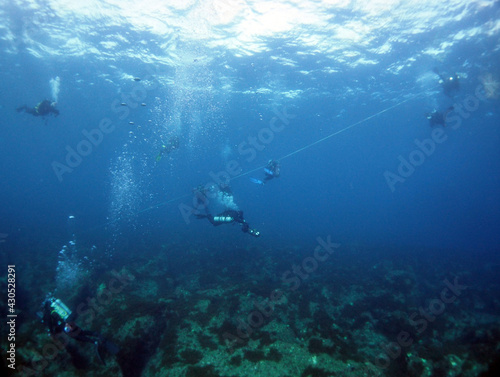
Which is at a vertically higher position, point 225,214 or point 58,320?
point 225,214

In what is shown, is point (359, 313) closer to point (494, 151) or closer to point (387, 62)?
point (387, 62)

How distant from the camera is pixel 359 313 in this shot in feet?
30.1

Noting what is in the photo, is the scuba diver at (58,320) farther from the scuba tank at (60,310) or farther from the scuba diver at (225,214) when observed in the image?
the scuba diver at (225,214)

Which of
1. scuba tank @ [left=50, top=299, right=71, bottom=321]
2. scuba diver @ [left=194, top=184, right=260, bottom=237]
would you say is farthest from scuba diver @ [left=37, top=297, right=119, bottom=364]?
scuba diver @ [left=194, top=184, right=260, bottom=237]

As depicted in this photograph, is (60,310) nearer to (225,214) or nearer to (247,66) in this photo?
(225,214)

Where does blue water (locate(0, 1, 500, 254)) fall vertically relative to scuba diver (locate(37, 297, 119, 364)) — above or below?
above

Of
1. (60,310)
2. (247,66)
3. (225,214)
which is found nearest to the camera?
(60,310)

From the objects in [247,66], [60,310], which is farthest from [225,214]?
[247,66]

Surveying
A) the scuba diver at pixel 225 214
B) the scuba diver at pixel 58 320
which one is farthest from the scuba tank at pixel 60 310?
the scuba diver at pixel 225 214

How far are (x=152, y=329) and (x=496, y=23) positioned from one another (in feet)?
77.6

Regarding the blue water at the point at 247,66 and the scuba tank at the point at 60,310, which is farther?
the blue water at the point at 247,66

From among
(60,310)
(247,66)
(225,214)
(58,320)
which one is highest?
(247,66)

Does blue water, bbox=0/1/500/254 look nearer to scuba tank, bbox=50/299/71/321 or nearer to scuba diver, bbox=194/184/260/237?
scuba diver, bbox=194/184/260/237

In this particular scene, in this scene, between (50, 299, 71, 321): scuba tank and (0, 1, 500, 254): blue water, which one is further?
(0, 1, 500, 254): blue water
